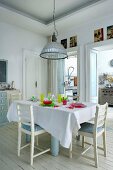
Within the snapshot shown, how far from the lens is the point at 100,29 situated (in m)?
4.43

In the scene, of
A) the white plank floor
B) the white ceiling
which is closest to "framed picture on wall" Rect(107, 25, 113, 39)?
the white ceiling

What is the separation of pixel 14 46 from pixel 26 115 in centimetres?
319

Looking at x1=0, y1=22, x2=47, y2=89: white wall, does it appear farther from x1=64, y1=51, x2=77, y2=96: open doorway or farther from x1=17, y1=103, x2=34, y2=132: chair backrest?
x1=17, y1=103, x2=34, y2=132: chair backrest

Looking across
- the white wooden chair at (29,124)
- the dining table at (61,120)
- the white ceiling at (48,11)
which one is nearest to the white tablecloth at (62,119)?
the dining table at (61,120)

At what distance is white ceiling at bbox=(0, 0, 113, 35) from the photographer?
377 cm

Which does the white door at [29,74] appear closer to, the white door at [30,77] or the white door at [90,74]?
the white door at [30,77]

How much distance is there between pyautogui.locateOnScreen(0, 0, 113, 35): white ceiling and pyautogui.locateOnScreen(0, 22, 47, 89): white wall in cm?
26

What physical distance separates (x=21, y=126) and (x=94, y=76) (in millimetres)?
3165

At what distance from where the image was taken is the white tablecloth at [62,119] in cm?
208

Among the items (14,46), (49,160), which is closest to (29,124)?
(49,160)

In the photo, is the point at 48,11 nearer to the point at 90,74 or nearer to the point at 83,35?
the point at 83,35

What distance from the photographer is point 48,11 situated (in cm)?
425

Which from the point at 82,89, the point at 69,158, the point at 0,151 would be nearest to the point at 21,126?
the point at 0,151

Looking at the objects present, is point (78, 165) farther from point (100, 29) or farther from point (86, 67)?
point (100, 29)
